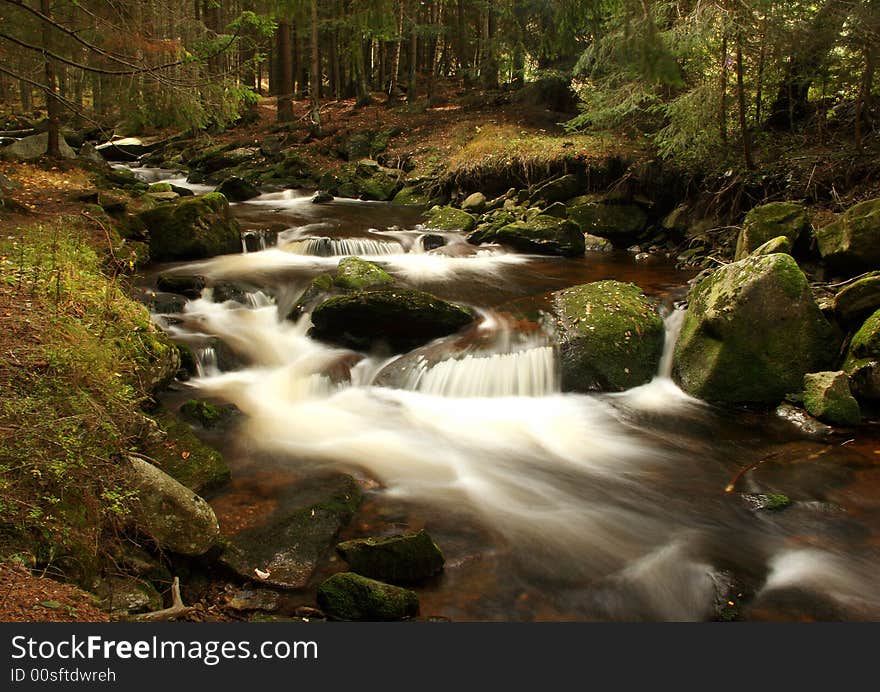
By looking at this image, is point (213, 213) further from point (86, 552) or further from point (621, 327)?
point (86, 552)

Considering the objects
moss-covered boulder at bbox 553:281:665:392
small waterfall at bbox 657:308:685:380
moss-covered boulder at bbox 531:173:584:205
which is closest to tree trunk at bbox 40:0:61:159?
moss-covered boulder at bbox 531:173:584:205

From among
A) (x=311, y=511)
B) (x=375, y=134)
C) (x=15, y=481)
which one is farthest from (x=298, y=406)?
(x=375, y=134)

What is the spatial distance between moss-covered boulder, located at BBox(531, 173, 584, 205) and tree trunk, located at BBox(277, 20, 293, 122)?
51.8ft

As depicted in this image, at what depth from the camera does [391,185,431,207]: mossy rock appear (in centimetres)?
2036

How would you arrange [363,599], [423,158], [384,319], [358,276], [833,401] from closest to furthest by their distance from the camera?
[363,599] → [833,401] → [384,319] → [358,276] → [423,158]

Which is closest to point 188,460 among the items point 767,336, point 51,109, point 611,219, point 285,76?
point 767,336

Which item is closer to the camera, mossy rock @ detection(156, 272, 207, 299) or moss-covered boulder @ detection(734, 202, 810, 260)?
moss-covered boulder @ detection(734, 202, 810, 260)

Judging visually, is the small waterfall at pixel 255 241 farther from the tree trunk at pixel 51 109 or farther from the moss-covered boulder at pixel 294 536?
the moss-covered boulder at pixel 294 536

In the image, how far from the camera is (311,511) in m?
5.57

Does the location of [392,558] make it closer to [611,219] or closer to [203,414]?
[203,414]

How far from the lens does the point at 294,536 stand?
5.23m

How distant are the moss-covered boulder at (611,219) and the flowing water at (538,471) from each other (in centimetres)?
487

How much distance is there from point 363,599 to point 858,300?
7.37 meters

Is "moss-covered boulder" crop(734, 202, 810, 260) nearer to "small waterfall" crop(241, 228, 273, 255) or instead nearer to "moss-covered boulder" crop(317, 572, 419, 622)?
"moss-covered boulder" crop(317, 572, 419, 622)
